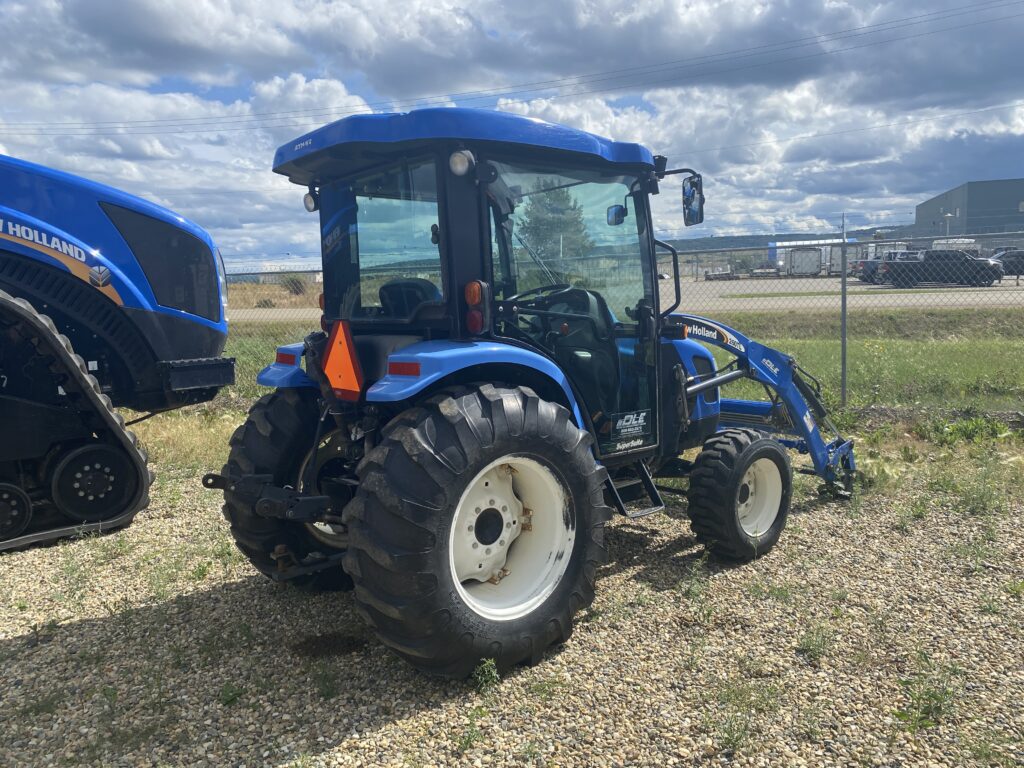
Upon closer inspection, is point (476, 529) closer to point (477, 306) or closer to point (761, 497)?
point (477, 306)

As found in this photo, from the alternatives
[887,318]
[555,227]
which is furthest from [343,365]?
[887,318]

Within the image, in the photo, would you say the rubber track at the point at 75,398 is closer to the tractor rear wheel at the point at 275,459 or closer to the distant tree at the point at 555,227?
the tractor rear wheel at the point at 275,459

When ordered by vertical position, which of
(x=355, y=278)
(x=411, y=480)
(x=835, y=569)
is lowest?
(x=835, y=569)

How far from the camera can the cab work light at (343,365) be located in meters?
3.63

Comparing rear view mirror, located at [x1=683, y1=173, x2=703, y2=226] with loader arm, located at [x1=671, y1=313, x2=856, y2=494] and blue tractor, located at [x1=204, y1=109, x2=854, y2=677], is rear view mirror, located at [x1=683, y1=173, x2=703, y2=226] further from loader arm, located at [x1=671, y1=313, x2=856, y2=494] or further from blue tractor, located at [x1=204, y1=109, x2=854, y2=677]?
loader arm, located at [x1=671, y1=313, x2=856, y2=494]

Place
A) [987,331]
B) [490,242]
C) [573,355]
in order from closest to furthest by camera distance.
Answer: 1. [490,242]
2. [573,355]
3. [987,331]

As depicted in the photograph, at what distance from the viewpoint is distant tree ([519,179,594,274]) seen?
3.98 meters

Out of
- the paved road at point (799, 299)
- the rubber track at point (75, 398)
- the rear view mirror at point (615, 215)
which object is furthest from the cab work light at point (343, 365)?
the paved road at point (799, 299)

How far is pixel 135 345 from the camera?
234 inches

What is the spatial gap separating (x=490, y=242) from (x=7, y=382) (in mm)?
3655

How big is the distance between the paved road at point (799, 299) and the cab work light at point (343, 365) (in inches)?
414

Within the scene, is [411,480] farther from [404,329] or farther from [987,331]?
[987,331]

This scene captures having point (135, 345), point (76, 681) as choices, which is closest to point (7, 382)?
point (135, 345)

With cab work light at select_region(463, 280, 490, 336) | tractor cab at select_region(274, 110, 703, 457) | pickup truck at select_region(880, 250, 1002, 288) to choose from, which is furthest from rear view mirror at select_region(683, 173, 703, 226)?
pickup truck at select_region(880, 250, 1002, 288)
